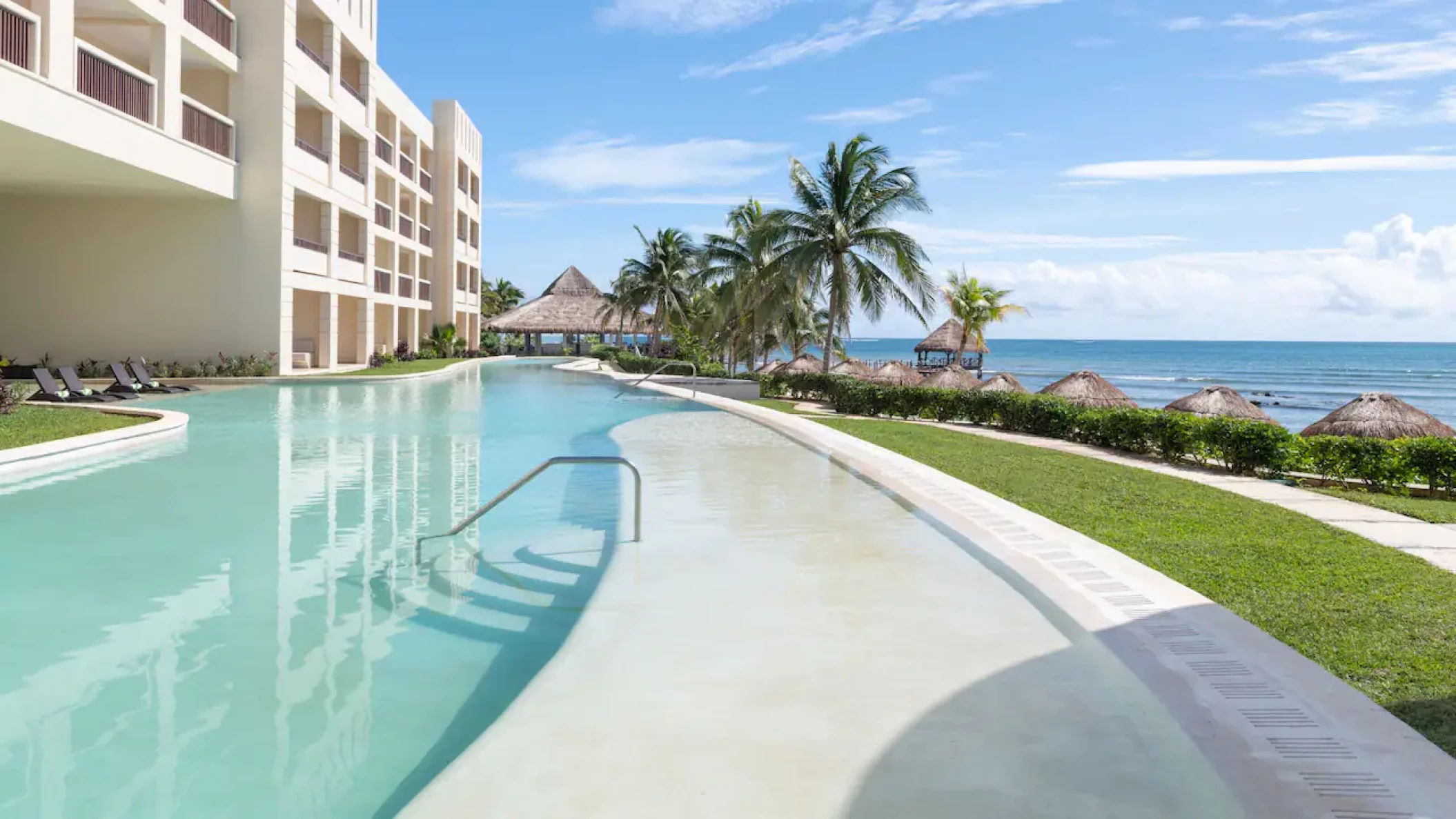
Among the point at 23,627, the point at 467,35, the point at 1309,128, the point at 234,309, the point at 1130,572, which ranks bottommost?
the point at 23,627

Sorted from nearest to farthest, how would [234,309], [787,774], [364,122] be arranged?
[787,774] < [234,309] < [364,122]

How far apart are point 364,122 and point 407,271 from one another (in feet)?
36.1

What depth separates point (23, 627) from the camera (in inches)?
198

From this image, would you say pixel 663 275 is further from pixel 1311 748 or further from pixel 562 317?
pixel 1311 748

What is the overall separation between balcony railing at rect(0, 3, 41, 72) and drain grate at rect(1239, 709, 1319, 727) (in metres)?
18.7

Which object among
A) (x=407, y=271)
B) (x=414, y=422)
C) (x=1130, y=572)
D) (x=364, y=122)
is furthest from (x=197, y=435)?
(x=407, y=271)

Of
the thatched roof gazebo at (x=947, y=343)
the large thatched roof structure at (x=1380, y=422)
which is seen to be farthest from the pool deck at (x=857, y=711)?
the thatched roof gazebo at (x=947, y=343)

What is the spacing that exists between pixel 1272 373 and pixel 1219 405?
69.9 metres

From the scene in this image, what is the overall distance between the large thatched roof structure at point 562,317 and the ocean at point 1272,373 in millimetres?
23291

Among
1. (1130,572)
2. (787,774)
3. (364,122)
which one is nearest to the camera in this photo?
(787,774)

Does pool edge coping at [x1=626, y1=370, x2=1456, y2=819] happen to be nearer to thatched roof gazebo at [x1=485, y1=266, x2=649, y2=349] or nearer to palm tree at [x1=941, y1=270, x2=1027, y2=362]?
palm tree at [x1=941, y1=270, x2=1027, y2=362]

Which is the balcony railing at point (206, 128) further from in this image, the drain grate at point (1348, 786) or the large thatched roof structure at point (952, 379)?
the drain grate at point (1348, 786)

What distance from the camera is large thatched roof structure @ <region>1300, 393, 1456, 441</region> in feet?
46.9

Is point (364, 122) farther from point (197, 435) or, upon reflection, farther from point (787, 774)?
point (787, 774)
